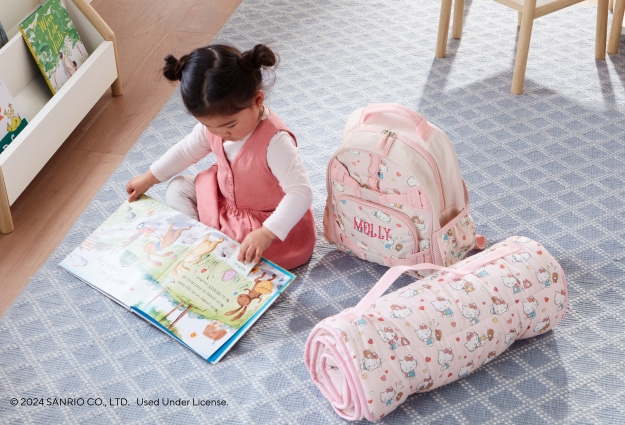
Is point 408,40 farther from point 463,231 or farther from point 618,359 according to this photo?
point 618,359

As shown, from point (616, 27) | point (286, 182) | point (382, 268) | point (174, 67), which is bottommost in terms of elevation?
point (382, 268)

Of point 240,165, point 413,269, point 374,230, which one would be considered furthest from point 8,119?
point 413,269

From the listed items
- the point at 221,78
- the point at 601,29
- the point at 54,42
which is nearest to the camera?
the point at 221,78

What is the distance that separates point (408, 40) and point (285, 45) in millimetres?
378

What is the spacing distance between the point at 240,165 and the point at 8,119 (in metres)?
0.58

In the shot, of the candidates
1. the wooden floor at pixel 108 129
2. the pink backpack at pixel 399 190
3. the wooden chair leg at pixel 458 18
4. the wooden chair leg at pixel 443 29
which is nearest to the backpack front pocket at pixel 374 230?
the pink backpack at pixel 399 190

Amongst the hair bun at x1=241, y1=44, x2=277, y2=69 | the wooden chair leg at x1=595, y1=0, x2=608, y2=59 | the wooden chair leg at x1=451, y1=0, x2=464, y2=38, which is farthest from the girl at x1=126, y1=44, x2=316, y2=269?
the wooden chair leg at x1=595, y1=0, x2=608, y2=59

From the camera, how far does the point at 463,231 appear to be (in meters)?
1.57

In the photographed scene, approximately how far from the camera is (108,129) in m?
2.09

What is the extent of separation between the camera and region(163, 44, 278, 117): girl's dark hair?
1.40 meters

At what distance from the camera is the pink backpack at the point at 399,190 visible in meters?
1.47

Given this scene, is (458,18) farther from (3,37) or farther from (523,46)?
(3,37)

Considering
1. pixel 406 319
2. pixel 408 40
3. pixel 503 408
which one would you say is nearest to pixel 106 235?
pixel 406 319

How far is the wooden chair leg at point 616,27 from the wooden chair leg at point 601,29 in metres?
0.05
